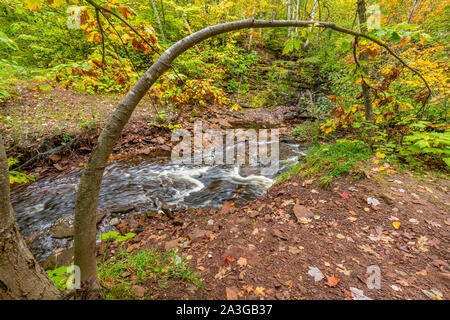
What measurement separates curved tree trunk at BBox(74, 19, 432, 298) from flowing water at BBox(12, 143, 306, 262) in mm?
2740

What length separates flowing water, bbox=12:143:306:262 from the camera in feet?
12.8

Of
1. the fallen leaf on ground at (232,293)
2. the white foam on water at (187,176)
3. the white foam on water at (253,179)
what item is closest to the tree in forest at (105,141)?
the fallen leaf on ground at (232,293)

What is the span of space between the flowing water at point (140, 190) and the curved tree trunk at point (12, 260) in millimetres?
2689

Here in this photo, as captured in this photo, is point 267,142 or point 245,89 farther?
point 245,89

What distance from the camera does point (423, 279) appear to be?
183 centimetres

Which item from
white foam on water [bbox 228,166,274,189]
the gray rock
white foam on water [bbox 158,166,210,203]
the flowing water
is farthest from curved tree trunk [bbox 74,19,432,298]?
white foam on water [bbox 228,166,274,189]

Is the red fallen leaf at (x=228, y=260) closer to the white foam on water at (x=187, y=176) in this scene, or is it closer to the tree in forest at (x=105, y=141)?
the tree in forest at (x=105, y=141)

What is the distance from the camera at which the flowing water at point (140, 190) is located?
3.91 m

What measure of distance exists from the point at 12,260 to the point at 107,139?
933mm

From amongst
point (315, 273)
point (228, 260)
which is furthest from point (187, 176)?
point (315, 273)

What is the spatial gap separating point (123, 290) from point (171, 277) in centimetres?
52
